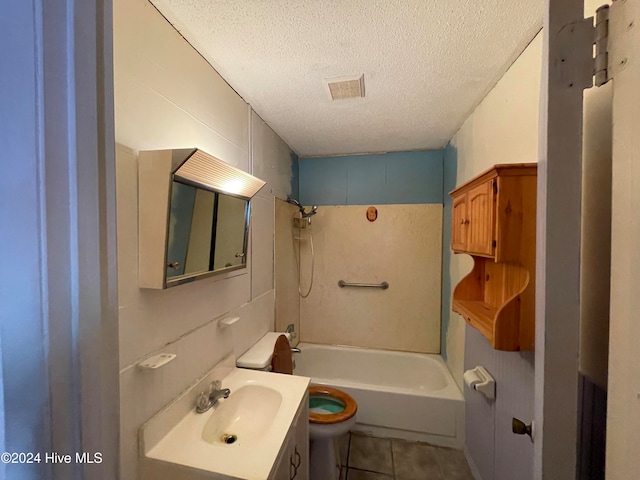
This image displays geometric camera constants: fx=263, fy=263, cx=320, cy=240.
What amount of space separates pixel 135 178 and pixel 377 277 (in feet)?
7.49

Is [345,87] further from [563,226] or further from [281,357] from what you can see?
[281,357]

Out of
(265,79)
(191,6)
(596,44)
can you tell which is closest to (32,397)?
(596,44)

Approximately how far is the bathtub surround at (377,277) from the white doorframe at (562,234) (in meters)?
2.25

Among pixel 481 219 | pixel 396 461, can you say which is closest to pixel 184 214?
pixel 481 219

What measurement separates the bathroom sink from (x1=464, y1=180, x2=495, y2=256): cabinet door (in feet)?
3.86

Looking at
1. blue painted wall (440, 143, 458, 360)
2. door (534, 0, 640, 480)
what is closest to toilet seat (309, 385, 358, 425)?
blue painted wall (440, 143, 458, 360)

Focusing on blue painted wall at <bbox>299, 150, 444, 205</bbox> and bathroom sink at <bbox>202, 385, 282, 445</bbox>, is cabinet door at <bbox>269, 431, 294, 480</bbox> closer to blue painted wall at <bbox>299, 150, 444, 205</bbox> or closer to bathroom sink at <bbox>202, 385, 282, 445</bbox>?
bathroom sink at <bbox>202, 385, 282, 445</bbox>

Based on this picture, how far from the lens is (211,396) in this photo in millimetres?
1240

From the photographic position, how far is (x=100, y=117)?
397 millimetres

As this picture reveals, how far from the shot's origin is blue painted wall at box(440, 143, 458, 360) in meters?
2.35

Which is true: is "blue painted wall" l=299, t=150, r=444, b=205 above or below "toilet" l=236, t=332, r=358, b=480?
above

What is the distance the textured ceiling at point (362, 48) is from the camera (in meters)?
1.00

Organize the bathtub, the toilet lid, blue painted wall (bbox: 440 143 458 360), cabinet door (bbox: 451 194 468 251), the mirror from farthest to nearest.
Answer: blue painted wall (bbox: 440 143 458 360), the bathtub, the toilet lid, cabinet door (bbox: 451 194 468 251), the mirror

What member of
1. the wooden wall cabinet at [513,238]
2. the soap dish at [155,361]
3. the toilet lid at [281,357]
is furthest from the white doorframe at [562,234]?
the toilet lid at [281,357]
